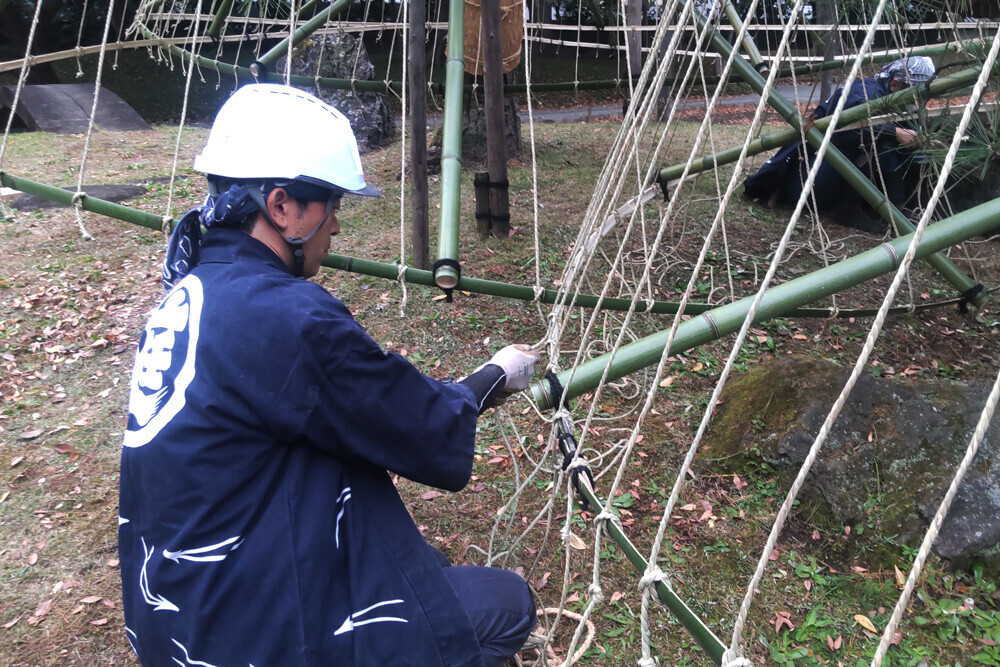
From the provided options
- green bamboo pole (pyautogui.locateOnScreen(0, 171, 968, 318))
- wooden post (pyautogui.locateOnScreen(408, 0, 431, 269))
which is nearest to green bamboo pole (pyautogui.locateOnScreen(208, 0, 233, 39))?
wooden post (pyautogui.locateOnScreen(408, 0, 431, 269))

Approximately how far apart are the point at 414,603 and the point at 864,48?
1.19 m

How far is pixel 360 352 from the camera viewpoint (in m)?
1.06

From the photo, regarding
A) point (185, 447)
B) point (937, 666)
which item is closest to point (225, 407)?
point (185, 447)

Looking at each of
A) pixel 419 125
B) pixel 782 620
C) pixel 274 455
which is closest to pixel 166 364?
pixel 274 455

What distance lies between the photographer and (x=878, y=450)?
2383 millimetres

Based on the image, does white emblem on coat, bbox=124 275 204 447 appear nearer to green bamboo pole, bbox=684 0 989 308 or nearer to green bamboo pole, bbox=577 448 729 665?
green bamboo pole, bbox=577 448 729 665

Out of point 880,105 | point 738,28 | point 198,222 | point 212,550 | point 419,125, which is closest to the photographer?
point 212,550

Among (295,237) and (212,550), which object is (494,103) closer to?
(295,237)

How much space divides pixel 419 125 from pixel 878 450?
2529mm

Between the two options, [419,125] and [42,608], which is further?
[419,125]

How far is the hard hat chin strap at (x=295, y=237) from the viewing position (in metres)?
1.16

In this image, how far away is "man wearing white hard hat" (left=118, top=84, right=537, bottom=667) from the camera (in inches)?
40.1

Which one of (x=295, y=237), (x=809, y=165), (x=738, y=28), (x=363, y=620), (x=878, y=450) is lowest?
(x=878, y=450)

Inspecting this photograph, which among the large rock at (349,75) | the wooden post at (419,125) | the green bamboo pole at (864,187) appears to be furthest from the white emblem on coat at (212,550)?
the large rock at (349,75)
